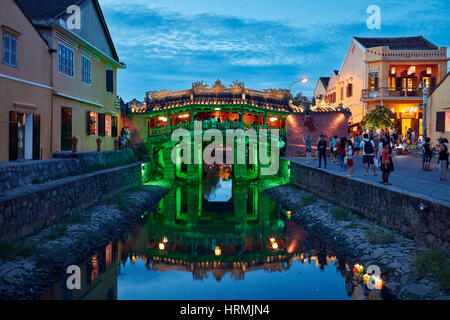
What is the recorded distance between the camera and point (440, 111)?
24234 millimetres

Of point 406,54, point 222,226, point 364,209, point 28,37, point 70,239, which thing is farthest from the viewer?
point 406,54

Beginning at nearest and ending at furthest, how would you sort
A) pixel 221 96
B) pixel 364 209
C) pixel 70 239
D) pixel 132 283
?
pixel 132 283 → pixel 70 239 → pixel 364 209 → pixel 221 96

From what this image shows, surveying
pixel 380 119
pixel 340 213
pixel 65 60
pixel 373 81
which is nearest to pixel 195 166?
pixel 380 119

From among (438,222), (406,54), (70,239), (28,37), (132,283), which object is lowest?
(132,283)

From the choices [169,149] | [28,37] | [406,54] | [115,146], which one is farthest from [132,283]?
[406,54]

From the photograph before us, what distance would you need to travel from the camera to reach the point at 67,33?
18359 millimetres

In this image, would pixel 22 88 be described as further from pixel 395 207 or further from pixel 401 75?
pixel 401 75

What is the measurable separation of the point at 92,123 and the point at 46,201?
1051cm

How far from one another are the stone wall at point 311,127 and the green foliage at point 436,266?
22.5 meters

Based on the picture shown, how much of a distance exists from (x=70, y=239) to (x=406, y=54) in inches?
1170

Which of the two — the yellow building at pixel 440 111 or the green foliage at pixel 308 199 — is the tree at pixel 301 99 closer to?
the yellow building at pixel 440 111

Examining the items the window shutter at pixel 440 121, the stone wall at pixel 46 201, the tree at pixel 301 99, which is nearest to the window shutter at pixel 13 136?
the stone wall at pixel 46 201

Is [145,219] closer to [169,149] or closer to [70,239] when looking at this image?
[70,239]

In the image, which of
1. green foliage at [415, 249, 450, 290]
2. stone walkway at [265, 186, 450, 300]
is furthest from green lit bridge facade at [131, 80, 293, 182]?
green foliage at [415, 249, 450, 290]
